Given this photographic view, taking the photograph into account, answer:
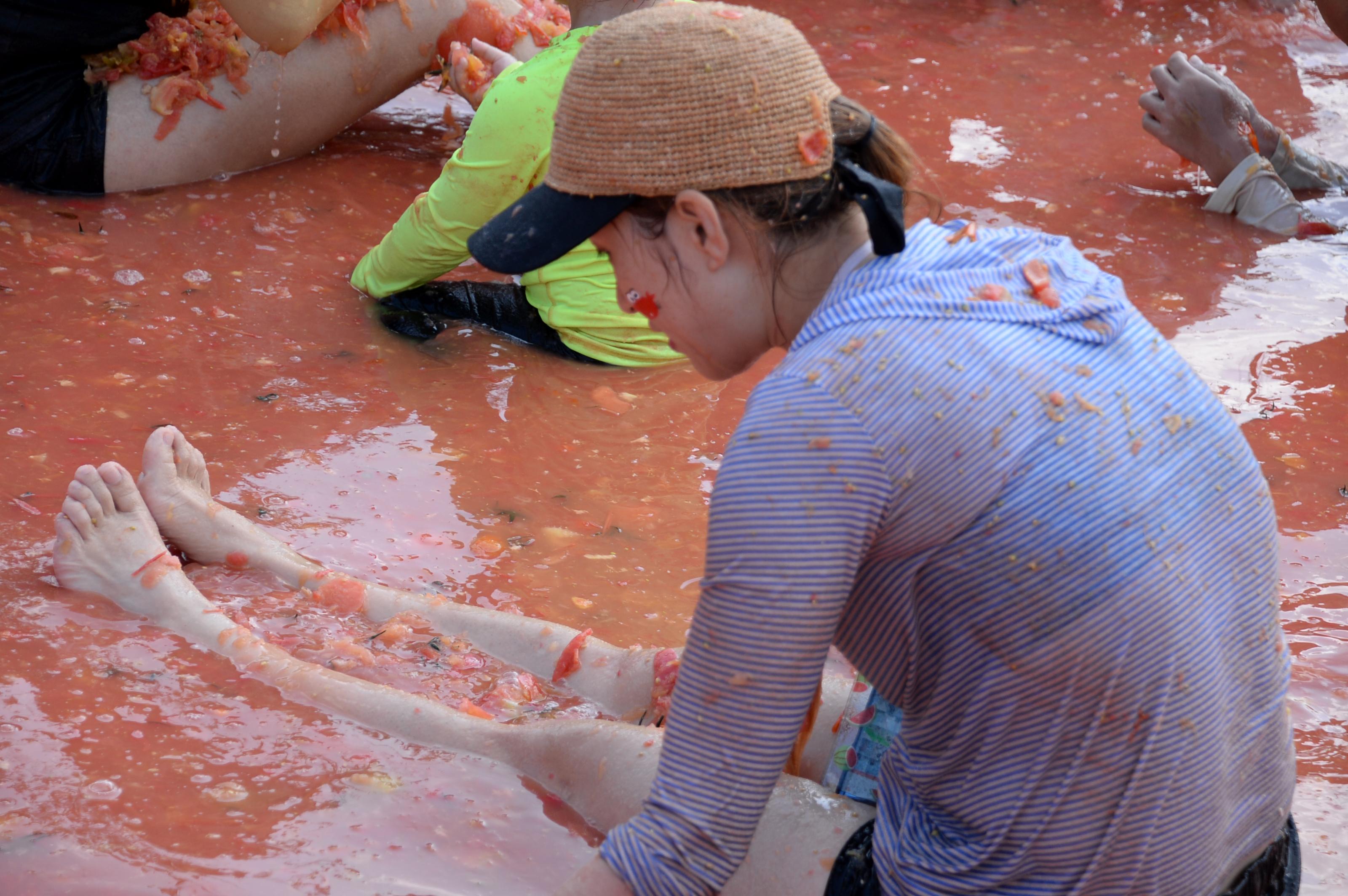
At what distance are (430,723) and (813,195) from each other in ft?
3.82

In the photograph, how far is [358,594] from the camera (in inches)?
94.1

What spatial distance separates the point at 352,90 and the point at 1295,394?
122 inches

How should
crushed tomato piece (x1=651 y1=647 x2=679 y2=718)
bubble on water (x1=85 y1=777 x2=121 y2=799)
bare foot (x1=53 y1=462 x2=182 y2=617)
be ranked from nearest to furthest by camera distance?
bubble on water (x1=85 y1=777 x2=121 y2=799)
crushed tomato piece (x1=651 y1=647 x2=679 y2=718)
bare foot (x1=53 y1=462 x2=182 y2=617)

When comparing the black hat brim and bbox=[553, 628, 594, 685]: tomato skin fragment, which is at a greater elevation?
the black hat brim

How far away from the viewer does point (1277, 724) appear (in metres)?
1.45

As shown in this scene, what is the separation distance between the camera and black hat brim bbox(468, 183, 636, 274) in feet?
4.60

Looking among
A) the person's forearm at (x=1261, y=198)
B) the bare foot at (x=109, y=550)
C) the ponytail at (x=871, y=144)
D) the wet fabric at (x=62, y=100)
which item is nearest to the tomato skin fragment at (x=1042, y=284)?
the ponytail at (x=871, y=144)

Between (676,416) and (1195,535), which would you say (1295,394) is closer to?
(676,416)

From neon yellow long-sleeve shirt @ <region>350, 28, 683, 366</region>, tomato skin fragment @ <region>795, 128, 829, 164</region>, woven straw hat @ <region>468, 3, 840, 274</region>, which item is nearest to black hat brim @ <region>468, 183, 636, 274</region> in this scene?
woven straw hat @ <region>468, 3, 840, 274</region>

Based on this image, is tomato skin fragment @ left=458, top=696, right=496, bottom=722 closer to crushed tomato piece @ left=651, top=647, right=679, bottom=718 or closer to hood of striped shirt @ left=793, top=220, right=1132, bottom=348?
crushed tomato piece @ left=651, top=647, right=679, bottom=718

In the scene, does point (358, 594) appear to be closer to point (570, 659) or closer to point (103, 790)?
point (570, 659)

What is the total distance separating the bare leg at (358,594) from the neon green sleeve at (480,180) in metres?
0.97

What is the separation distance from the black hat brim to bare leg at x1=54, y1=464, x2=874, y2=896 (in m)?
0.74

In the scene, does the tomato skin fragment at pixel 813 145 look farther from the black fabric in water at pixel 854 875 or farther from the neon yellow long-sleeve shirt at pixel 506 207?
the neon yellow long-sleeve shirt at pixel 506 207
